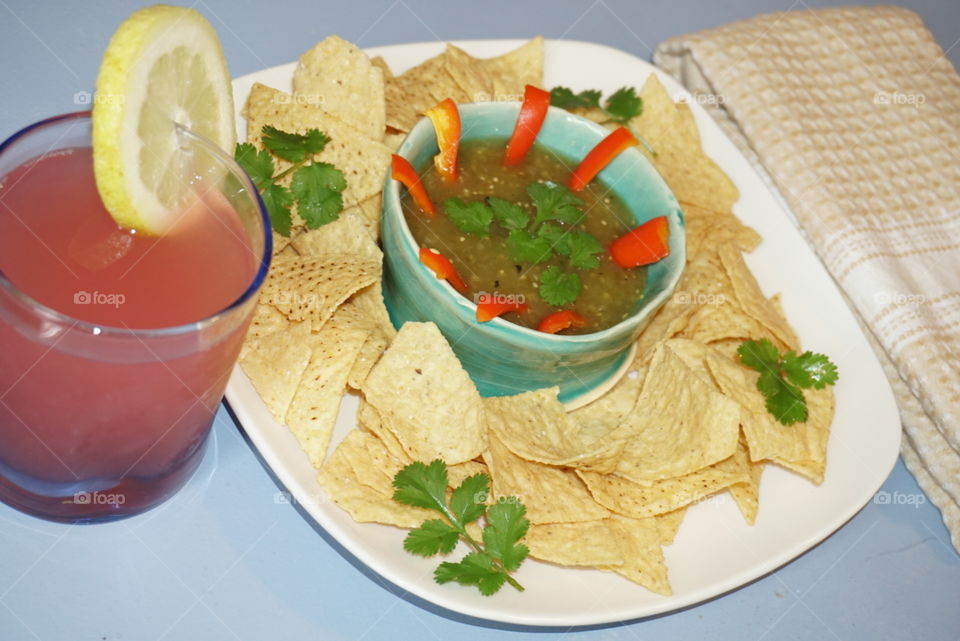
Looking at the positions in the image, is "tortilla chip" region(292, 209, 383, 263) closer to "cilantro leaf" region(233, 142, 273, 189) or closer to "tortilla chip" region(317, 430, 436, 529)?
"cilantro leaf" region(233, 142, 273, 189)

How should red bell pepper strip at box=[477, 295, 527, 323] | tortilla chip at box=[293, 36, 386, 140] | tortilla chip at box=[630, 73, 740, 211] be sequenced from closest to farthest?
red bell pepper strip at box=[477, 295, 527, 323], tortilla chip at box=[293, 36, 386, 140], tortilla chip at box=[630, 73, 740, 211]

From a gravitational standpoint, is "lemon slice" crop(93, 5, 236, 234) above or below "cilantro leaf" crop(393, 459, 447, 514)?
above

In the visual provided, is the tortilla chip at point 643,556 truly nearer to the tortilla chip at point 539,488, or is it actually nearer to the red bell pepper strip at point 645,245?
the tortilla chip at point 539,488

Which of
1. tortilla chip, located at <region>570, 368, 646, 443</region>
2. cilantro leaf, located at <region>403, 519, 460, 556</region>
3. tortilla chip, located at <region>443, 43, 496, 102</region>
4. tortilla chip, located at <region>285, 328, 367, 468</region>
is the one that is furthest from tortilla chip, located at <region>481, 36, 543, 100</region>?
cilantro leaf, located at <region>403, 519, 460, 556</region>

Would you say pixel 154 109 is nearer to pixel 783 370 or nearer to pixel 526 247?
pixel 526 247

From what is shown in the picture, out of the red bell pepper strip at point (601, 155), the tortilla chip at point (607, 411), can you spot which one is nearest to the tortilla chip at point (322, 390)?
the tortilla chip at point (607, 411)

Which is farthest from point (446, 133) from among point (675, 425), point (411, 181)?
point (675, 425)
